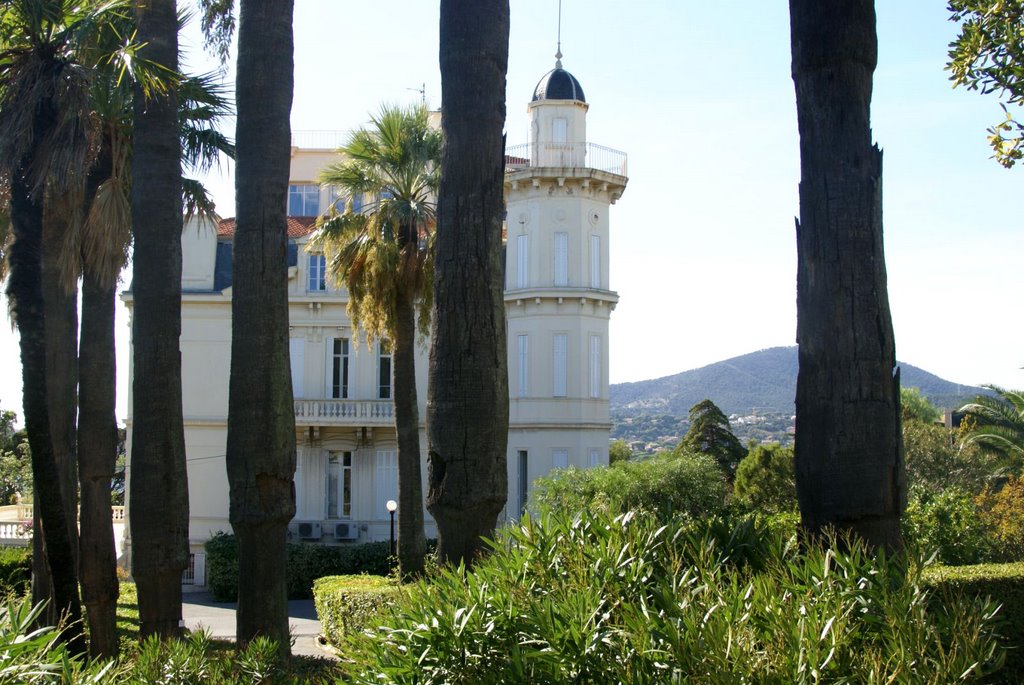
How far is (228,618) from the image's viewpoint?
94.3ft

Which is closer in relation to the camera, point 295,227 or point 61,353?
point 61,353

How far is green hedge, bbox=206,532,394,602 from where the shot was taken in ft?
108

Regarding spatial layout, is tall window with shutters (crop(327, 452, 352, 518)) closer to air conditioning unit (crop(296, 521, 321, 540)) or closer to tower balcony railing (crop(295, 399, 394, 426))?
air conditioning unit (crop(296, 521, 321, 540))

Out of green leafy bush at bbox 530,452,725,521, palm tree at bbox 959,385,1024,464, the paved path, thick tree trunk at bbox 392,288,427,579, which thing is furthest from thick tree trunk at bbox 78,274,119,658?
palm tree at bbox 959,385,1024,464

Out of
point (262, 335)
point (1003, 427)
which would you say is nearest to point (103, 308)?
point (262, 335)

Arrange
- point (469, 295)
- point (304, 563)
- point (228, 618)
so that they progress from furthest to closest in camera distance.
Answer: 1. point (304, 563)
2. point (228, 618)
3. point (469, 295)

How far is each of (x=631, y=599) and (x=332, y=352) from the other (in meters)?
32.2

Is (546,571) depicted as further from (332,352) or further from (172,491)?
(332,352)

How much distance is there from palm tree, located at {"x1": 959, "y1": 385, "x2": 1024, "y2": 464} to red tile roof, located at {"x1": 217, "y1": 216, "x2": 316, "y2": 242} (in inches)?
895

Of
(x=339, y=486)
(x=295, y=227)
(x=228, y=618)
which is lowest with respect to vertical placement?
(x=228, y=618)

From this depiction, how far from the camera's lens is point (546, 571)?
6195 mm

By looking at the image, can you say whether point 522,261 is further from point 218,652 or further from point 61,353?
point 218,652

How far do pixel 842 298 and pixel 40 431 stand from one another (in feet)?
27.9

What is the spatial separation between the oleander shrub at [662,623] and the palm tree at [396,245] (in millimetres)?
17470
